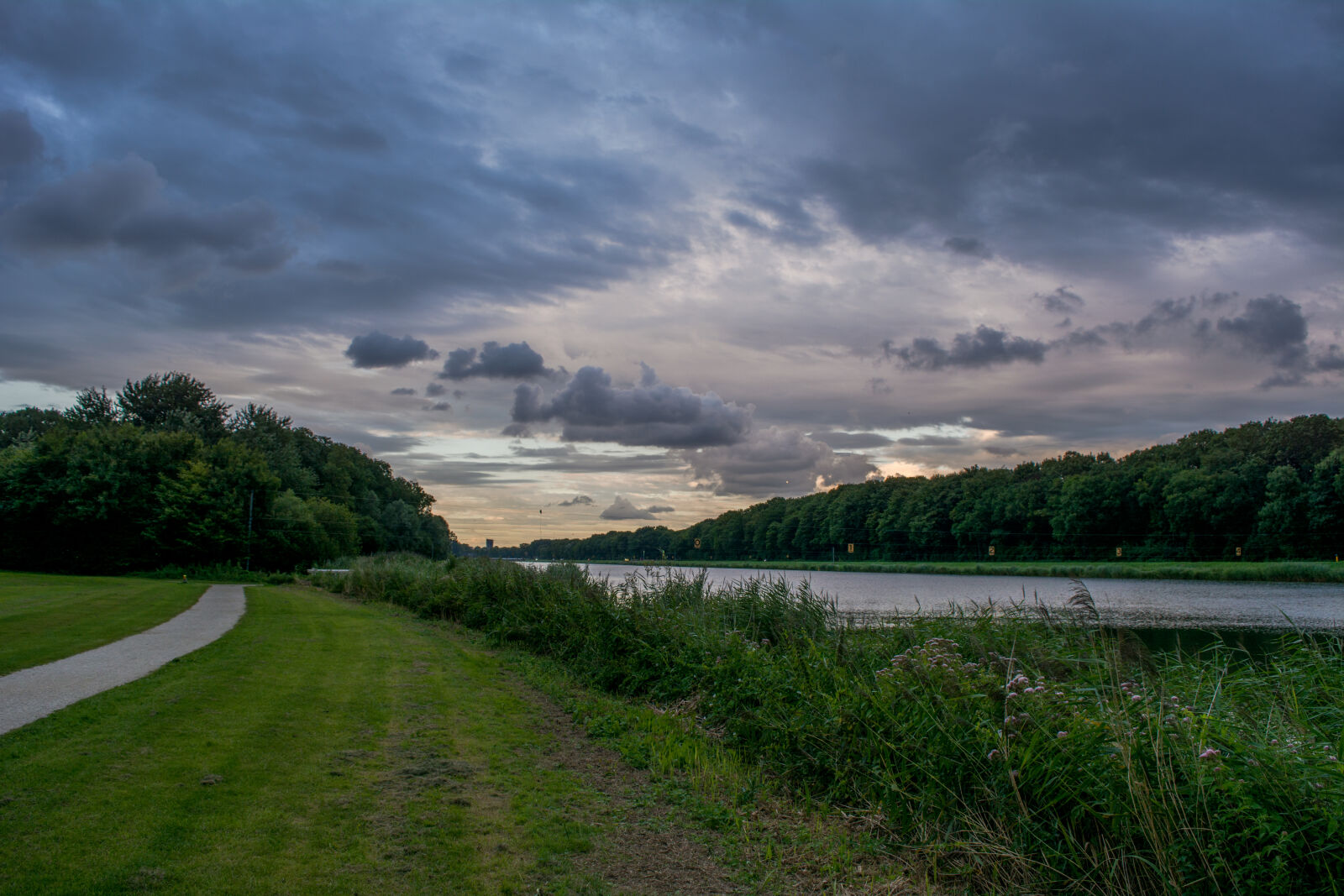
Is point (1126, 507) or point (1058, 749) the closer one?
point (1058, 749)

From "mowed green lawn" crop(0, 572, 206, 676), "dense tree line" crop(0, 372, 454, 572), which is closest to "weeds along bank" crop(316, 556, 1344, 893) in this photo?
"mowed green lawn" crop(0, 572, 206, 676)

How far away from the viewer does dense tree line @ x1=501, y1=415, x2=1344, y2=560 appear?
64.6 m

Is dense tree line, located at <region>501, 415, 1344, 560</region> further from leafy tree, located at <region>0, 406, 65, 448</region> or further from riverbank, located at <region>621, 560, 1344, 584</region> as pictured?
leafy tree, located at <region>0, 406, 65, 448</region>

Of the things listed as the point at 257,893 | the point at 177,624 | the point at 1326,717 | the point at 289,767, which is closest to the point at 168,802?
the point at 289,767

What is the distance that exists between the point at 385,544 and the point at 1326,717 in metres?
94.8

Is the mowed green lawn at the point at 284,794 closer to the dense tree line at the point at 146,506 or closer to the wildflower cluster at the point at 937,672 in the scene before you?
the wildflower cluster at the point at 937,672

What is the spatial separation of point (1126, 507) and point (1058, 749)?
88655 millimetres

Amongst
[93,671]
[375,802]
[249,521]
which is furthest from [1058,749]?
[249,521]

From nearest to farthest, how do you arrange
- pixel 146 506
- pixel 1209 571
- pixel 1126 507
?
pixel 146 506 < pixel 1209 571 < pixel 1126 507

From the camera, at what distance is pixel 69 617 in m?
16.6

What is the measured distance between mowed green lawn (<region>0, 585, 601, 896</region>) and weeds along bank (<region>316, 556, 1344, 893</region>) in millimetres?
2191

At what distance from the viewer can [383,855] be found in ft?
15.7

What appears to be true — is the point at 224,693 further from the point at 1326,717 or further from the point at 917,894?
the point at 1326,717

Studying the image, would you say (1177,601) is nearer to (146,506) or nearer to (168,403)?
(146,506)
